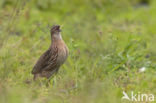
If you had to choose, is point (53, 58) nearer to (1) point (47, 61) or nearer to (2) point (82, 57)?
(1) point (47, 61)

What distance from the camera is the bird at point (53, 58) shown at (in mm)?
6098

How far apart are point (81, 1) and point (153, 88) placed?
6.32 m

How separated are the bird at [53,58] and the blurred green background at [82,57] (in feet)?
0.48

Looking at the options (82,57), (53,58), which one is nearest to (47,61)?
(53,58)

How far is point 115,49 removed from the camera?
25.4 feet

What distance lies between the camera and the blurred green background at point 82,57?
494cm

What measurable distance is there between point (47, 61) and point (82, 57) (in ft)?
4.47
